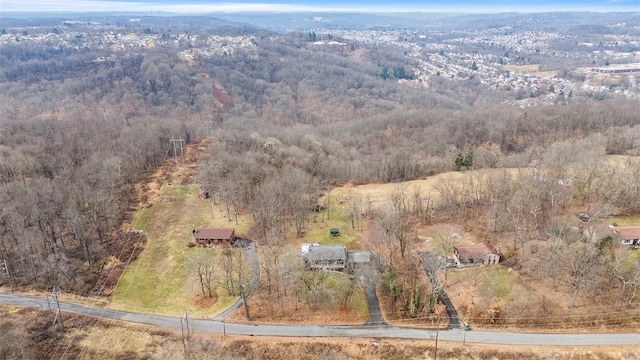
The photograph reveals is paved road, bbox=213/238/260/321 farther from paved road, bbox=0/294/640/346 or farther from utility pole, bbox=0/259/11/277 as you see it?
utility pole, bbox=0/259/11/277

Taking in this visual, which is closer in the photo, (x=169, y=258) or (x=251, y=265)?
(x=251, y=265)

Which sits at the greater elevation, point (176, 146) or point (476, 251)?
point (176, 146)

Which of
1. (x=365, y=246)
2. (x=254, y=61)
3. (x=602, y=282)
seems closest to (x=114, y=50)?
(x=254, y=61)

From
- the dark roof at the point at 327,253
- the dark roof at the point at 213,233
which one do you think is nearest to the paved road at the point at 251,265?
the dark roof at the point at 213,233

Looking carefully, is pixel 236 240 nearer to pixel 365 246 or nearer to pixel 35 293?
pixel 365 246

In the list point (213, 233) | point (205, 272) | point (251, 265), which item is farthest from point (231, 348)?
point (213, 233)

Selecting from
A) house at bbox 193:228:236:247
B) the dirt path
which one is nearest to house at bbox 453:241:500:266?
house at bbox 193:228:236:247

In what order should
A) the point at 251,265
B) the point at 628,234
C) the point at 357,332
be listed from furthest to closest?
the point at 251,265 → the point at 628,234 → the point at 357,332

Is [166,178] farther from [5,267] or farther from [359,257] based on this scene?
[359,257]
